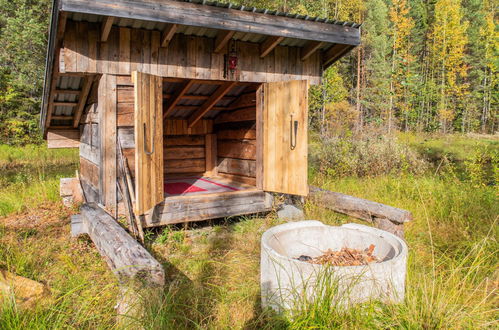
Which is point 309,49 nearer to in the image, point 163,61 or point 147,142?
point 163,61

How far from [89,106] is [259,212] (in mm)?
3545

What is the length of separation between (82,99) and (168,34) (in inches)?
95.7

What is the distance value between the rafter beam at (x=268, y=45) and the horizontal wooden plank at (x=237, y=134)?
5.17 feet

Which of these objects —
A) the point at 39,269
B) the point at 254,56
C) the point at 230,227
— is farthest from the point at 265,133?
the point at 39,269

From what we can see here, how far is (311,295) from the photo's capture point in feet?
7.70

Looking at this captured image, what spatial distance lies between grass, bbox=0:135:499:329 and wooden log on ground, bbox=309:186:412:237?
18 cm

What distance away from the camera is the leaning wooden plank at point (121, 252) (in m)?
2.51

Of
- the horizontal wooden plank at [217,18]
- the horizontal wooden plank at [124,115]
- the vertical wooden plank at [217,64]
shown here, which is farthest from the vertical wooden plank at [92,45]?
the vertical wooden plank at [217,64]

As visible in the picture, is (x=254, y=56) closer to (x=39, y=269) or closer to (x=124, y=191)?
(x=124, y=191)

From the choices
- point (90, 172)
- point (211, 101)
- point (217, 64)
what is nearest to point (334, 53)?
point (217, 64)

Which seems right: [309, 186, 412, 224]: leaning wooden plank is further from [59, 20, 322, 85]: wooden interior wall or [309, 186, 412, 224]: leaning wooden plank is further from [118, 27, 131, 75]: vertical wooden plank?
[118, 27, 131, 75]: vertical wooden plank

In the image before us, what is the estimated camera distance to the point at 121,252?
9.78 feet

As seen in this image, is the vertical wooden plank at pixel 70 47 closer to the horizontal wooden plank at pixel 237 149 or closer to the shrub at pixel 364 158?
the horizontal wooden plank at pixel 237 149

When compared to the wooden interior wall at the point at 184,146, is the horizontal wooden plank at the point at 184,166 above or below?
below
